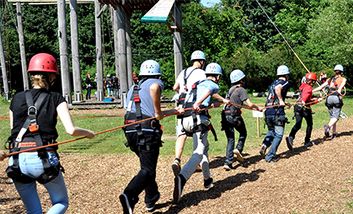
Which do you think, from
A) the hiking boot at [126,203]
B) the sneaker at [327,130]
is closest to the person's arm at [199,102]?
the hiking boot at [126,203]

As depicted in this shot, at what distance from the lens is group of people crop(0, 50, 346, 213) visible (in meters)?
4.84

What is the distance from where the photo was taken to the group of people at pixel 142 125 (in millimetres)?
4844

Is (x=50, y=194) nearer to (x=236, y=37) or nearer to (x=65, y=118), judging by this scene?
(x=65, y=118)

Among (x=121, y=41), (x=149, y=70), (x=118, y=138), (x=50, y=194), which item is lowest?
(x=118, y=138)

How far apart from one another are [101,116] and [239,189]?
12838 mm

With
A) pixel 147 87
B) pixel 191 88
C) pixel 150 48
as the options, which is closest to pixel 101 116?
pixel 191 88

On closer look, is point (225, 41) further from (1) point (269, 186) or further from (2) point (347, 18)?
(1) point (269, 186)

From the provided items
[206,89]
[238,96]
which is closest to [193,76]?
[206,89]

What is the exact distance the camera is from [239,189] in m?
8.03

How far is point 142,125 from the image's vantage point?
636cm

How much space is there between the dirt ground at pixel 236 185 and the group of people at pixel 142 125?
331mm

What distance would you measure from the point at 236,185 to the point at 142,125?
261 centimetres

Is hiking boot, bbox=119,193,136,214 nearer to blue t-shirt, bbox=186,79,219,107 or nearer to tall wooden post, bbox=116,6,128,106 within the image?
blue t-shirt, bbox=186,79,219,107

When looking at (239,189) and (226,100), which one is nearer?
(239,189)
